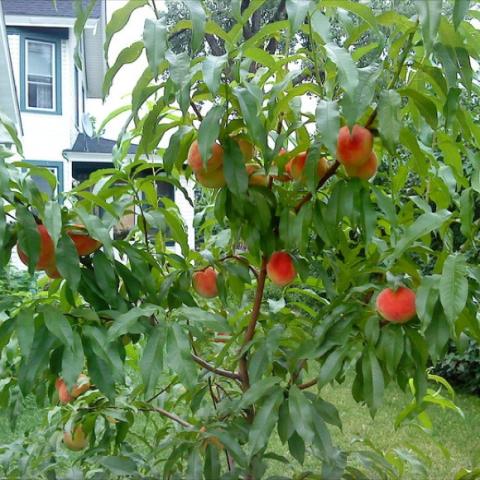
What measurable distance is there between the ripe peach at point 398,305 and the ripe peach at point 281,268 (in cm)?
22

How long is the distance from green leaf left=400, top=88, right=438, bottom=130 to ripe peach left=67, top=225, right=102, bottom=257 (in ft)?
1.87

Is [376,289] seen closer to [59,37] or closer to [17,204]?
[17,204]

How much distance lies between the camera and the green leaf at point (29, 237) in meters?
1.04

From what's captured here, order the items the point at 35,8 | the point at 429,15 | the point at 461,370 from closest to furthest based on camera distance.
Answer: the point at 429,15, the point at 461,370, the point at 35,8

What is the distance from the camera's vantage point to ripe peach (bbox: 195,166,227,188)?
3.88 feet

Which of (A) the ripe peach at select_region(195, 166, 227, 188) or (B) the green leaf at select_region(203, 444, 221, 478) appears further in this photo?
(B) the green leaf at select_region(203, 444, 221, 478)

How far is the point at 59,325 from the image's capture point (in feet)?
3.40

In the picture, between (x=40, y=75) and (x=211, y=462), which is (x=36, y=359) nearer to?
(x=211, y=462)

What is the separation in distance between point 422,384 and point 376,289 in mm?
183

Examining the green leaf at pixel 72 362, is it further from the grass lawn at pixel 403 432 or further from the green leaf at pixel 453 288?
the grass lawn at pixel 403 432

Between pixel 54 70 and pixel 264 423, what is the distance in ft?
38.9

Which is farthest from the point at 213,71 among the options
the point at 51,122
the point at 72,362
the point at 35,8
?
the point at 35,8

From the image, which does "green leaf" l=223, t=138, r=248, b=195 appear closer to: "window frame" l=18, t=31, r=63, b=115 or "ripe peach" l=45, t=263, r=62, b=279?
"ripe peach" l=45, t=263, r=62, b=279

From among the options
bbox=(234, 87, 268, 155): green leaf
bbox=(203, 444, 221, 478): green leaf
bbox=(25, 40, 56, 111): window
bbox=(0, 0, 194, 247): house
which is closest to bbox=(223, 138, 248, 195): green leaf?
bbox=(234, 87, 268, 155): green leaf
